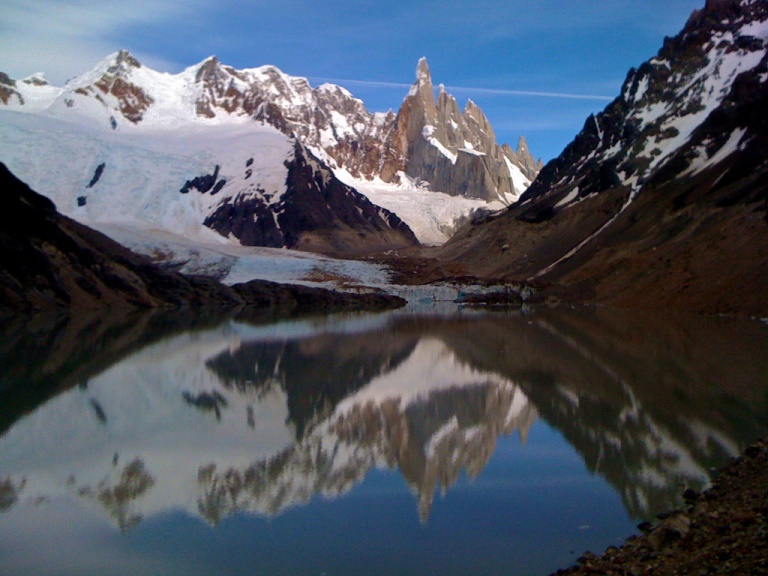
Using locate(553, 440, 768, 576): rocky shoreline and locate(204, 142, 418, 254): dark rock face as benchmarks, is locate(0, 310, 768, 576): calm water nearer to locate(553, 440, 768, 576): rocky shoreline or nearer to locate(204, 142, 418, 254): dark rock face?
locate(553, 440, 768, 576): rocky shoreline

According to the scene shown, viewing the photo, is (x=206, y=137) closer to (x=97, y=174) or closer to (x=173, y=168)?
(x=173, y=168)

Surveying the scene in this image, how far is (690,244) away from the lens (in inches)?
2215

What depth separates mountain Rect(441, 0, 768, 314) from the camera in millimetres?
52188

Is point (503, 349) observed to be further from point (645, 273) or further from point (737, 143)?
point (737, 143)

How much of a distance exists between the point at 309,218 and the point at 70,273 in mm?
94283

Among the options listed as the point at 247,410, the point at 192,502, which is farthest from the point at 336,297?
the point at 192,502

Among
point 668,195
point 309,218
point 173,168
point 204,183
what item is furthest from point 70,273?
point 309,218

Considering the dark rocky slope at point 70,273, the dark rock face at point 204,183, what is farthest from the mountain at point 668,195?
the dark rock face at point 204,183

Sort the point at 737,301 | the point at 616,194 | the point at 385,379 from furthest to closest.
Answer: the point at 616,194
the point at 737,301
the point at 385,379

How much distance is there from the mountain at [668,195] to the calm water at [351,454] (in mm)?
24829

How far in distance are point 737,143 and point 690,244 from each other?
21200mm

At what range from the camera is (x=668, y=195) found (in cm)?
7669

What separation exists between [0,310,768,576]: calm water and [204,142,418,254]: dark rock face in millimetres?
109696

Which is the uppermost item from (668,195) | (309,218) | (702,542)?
(309,218)
